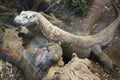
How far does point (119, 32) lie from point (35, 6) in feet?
2.30

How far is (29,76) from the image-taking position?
1747mm

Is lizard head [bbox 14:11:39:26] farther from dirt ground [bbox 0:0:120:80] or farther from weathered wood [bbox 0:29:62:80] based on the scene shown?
dirt ground [bbox 0:0:120:80]

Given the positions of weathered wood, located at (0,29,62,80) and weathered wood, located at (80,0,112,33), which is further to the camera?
weathered wood, located at (80,0,112,33)

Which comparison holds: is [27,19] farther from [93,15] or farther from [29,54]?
[93,15]

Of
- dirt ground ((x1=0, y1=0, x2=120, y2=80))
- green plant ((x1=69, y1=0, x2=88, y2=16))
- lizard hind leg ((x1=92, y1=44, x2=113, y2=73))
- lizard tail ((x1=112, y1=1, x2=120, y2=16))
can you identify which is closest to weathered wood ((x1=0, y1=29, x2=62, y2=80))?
dirt ground ((x1=0, y1=0, x2=120, y2=80))

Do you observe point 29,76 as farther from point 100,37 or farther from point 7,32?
point 100,37

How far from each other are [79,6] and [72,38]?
496mm

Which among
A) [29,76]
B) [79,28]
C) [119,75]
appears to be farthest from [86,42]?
[29,76]

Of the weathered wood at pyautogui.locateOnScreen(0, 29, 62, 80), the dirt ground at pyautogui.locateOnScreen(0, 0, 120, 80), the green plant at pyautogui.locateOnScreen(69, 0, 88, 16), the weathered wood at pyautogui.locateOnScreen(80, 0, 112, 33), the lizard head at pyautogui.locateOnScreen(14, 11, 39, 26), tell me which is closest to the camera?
the weathered wood at pyautogui.locateOnScreen(0, 29, 62, 80)

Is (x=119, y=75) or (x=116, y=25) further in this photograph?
(x=116, y=25)

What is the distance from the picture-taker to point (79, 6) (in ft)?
7.63

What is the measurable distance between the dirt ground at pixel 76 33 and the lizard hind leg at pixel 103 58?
1.5 inches

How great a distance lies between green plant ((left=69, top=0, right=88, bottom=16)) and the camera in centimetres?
228

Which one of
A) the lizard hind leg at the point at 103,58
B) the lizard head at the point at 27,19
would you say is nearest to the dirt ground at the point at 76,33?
the lizard hind leg at the point at 103,58
